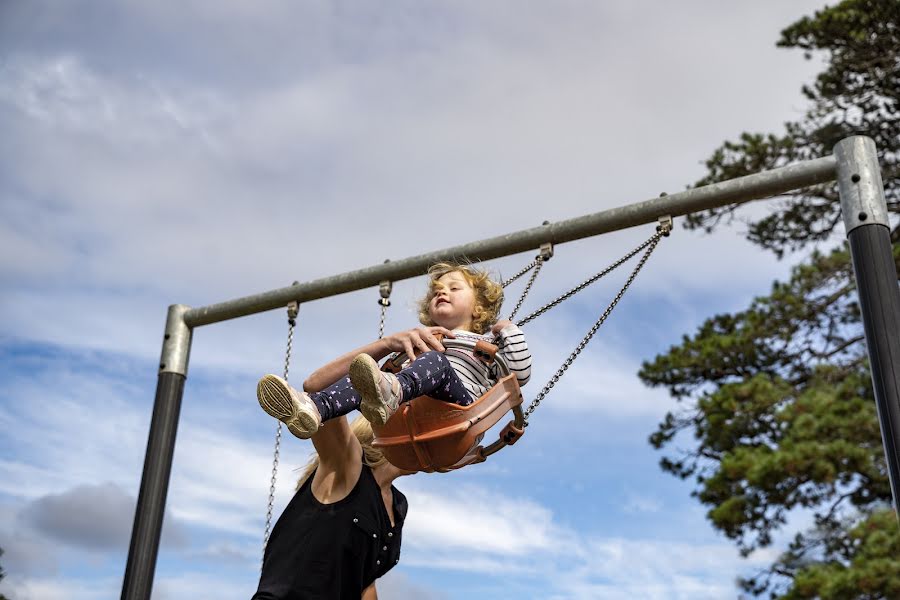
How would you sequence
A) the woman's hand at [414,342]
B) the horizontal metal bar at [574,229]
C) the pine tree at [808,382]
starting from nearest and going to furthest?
the woman's hand at [414,342] → the horizontal metal bar at [574,229] → the pine tree at [808,382]

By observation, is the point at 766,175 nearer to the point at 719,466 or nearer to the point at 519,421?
the point at 519,421

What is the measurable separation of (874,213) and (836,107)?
369 inches

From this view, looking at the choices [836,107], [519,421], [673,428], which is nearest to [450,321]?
[519,421]

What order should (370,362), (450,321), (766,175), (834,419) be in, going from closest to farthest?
(370,362) → (450,321) → (766,175) → (834,419)

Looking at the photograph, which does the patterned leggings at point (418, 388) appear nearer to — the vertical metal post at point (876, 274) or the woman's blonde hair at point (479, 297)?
the woman's blonde hair at point (479, 297)

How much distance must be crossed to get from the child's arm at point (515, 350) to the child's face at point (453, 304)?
0.20m

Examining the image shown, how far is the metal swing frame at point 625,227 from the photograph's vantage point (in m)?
3.54

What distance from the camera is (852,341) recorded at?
1153 centimetres

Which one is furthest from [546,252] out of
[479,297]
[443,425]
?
[443,425]

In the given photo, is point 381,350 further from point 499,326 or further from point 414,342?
point 499,326

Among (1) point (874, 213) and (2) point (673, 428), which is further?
(2) point (673, 428)

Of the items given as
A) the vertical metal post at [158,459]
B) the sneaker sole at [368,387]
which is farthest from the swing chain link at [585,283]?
the vertical metal post at [158,459]

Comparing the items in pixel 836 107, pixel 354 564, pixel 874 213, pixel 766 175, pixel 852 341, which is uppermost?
pixel 836 107

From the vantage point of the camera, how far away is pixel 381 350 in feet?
10.9
